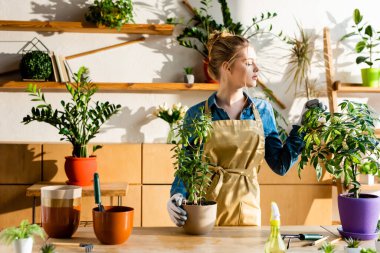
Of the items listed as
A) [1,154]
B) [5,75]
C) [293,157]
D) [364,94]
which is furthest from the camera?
[364,94]

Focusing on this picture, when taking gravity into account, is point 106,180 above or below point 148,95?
below

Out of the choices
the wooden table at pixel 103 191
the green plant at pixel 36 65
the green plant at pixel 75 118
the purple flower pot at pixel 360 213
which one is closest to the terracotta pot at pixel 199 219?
the purple flower pot at pixel 360 213

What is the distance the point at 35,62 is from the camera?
155 inches

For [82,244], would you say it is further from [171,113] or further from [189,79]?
[189,79]

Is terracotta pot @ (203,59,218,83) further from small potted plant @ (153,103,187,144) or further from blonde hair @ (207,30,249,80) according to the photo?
blonde hair @ (207,30,249,80)

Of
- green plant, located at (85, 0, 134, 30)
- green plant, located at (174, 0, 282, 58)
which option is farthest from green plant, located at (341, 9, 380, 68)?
green plant, located at (85, 0, 134, 30)

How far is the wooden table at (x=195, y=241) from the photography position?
1614 mm

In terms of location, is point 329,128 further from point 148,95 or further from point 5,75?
point 5,75

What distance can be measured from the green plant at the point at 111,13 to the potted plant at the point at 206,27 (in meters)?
0.37

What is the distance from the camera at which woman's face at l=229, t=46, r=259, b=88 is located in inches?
92.7

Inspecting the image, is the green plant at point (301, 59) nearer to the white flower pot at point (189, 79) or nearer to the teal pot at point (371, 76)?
the teal pot at point (371, 76)

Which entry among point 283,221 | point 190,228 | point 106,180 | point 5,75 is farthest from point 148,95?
point 190,228

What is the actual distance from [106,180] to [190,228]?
7.50 ft

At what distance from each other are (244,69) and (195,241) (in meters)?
0.96
